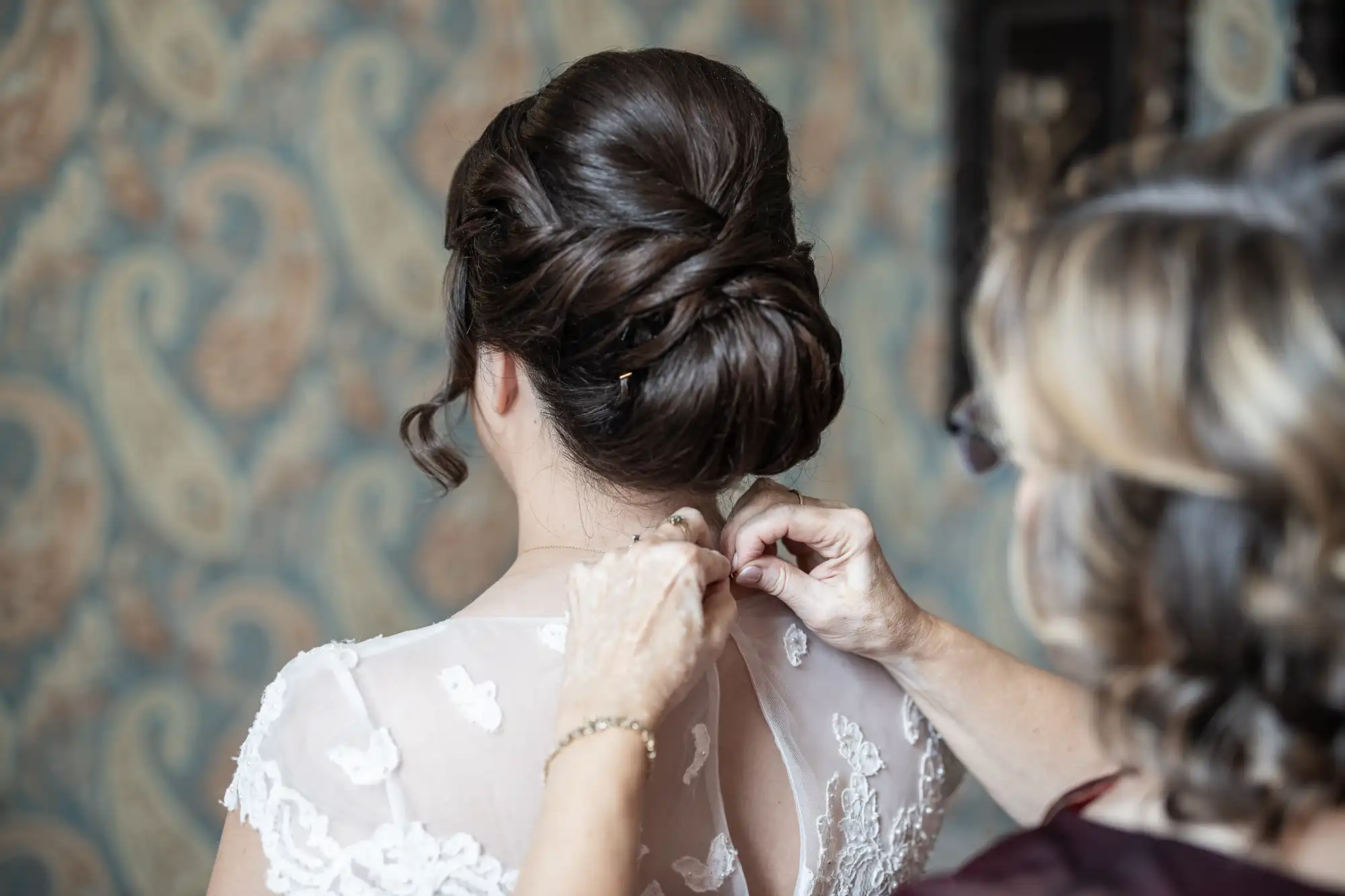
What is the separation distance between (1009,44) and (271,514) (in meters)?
2.06

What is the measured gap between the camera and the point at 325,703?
991mm

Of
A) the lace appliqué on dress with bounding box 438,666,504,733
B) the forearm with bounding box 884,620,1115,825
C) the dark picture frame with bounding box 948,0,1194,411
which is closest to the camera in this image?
the lace appliqué on dress with bounding box 438,666,504,733

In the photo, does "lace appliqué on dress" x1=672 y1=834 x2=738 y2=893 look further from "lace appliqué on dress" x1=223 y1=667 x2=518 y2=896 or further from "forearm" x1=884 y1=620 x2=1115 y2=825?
"forearm" x1=884 y1=620 x2=1115 y2=825

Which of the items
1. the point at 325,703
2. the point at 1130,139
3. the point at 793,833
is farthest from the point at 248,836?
the point at 1130,139

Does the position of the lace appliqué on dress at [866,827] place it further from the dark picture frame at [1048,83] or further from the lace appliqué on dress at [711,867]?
the dark picture frame at [1048,83]

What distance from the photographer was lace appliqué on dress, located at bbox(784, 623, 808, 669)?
1198mm

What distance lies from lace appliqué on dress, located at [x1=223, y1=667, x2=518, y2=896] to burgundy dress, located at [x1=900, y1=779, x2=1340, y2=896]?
0.38m

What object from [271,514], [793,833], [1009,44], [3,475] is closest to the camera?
[793,833]

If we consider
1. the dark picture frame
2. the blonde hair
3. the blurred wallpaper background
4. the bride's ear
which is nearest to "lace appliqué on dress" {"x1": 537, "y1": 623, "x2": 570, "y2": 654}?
the bride's ear

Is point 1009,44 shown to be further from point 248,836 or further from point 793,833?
point 248,836

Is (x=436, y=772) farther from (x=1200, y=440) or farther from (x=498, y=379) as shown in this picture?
(x=1200, y=440)

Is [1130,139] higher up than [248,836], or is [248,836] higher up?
[1130,139]

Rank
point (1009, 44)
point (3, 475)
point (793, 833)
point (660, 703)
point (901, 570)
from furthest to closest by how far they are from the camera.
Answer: point (901, 570) → point (1009, 44) → point (3, 475) → point (793, 833) → point (660, 703)

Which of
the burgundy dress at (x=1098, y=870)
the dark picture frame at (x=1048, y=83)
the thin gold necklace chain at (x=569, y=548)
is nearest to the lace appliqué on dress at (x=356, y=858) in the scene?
the thin gold necklace chain at (x=569, y=548)
